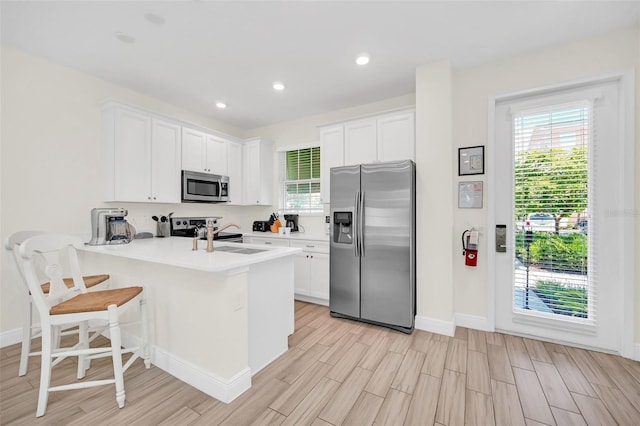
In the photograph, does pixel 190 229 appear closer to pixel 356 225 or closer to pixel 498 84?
pixel 356 225

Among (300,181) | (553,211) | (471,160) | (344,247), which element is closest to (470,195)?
(471,160)

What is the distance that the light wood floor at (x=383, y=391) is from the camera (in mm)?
1649

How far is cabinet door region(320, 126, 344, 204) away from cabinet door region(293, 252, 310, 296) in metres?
0.87

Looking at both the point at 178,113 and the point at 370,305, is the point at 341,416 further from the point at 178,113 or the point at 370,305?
the point at 178,113

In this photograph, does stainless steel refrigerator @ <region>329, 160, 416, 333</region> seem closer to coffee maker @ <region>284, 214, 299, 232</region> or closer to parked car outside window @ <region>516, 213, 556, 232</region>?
parked car outside window @ <region>516, 213, 556, 232</region>

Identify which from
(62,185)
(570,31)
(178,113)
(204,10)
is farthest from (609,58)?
(62,185)

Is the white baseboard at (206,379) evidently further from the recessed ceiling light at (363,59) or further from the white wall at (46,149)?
the recessed ceiling light at (363,59)

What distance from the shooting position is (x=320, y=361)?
7.47ft

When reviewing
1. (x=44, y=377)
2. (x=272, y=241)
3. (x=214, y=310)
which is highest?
(x=272, y=241)

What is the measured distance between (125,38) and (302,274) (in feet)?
10.4

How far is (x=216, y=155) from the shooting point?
13.8 ft

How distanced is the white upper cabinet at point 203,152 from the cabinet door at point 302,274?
1.90 metres

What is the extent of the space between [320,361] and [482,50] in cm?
328

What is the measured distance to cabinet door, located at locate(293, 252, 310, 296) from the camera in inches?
146
